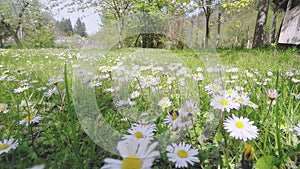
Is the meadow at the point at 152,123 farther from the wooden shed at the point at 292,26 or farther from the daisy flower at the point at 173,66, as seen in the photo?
the wooden shed at the point at 292,26

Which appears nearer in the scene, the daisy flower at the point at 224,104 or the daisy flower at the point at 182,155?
the daisy flower at the point at 182,155

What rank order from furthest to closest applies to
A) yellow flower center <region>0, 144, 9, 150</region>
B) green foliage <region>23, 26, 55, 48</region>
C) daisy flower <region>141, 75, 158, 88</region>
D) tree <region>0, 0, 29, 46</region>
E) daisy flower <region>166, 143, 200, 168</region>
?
green foliage <region>23, 26, 55, 48</region>, tree <region>0, 0, 29, 46</region>, daisy flower <region>141, 75, 158, 88</region>, yellow flower center <region>0, 144, 9, 150</region>, daisy flower <region>166, 143, 200, 168</region>

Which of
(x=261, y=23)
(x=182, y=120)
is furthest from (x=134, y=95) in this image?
(x=261, y=23)

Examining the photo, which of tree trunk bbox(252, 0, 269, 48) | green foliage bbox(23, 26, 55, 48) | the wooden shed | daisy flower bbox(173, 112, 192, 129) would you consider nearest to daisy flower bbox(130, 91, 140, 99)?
daisy flower bbox(173, 112, 192, 129)

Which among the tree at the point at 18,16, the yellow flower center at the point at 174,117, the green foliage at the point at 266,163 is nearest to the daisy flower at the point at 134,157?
the yellow flower center at the point at 174,117

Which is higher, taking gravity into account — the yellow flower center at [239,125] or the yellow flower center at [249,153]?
the yellow flower center at [249,153]

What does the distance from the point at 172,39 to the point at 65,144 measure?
643 mm

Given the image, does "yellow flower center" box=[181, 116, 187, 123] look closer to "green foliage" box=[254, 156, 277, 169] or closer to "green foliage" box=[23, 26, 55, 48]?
"green foliage" box=[254, 156, 277, 169]

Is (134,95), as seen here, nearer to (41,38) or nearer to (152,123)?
(152,123)

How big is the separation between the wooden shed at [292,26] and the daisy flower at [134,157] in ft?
15.4

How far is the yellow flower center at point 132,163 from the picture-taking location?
1.26 ft

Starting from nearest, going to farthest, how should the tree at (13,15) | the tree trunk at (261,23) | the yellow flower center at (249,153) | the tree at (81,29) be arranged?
the yellow flower center at (249,153)
the tree at (81,29)
the tree trunk at (261,23)
the tree at (13,15)

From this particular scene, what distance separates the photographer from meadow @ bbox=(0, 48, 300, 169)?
567 mm

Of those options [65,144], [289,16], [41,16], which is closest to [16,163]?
[65,144]
